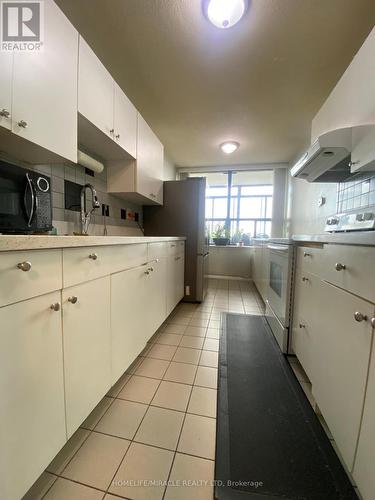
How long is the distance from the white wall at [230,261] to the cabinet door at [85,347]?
12.9 feet

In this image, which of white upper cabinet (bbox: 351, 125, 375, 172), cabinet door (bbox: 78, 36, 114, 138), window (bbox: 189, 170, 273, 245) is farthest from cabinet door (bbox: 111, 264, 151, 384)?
window (bbox: 189, 170, 273, 245)

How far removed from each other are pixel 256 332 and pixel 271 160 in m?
3.37

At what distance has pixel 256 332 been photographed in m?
2.14

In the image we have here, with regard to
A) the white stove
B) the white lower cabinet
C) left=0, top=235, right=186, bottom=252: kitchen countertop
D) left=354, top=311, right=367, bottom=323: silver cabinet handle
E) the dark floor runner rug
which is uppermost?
the white stove

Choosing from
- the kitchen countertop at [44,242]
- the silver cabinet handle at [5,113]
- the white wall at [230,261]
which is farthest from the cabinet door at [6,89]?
the white wall at [230,261]

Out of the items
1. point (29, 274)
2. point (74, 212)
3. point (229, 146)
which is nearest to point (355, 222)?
point (29, 274)

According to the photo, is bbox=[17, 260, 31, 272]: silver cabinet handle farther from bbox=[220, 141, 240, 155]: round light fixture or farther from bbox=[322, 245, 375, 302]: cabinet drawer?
bbox=[220, 141, 240, 155]: round light fixture

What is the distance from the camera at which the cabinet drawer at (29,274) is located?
22.8 inches

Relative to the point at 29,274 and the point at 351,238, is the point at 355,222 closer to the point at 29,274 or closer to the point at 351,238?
the point at 351,238

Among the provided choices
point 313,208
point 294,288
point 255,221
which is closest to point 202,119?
point 313,208

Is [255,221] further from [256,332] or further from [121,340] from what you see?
[121,340]

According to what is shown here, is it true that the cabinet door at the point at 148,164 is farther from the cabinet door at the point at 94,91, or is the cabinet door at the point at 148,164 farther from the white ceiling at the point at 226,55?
→ the cabinet door at the point at 94,91

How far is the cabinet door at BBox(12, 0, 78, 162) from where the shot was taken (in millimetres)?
905

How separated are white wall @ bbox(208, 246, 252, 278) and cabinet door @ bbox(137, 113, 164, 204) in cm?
243
